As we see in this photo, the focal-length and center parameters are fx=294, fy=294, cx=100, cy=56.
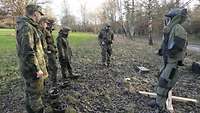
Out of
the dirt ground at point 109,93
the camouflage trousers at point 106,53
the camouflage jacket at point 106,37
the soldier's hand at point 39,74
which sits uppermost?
the camouflage jacket at point 106,37

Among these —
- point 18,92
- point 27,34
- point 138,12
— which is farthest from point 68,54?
point 138,12

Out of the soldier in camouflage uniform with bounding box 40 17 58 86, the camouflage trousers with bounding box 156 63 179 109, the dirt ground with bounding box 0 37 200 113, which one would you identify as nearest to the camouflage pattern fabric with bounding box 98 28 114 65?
the dirt ground with bounding box 0 37 200 113

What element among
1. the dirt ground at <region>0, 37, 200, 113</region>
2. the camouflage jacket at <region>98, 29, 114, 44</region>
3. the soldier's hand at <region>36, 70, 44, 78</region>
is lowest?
the dirt ground at <region>0, 37, 200, 113</region>

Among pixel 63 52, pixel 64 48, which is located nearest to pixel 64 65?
pixel 63 52

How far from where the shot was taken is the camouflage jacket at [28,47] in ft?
18.0

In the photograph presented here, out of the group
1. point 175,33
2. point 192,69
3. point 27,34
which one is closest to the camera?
point 27,34

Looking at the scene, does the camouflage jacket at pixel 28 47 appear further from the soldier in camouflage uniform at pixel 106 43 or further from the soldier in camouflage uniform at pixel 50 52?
the soldier in camouflage uniform at pixel 106 43

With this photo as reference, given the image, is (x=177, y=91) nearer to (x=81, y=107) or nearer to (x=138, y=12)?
(x=81, y=107)

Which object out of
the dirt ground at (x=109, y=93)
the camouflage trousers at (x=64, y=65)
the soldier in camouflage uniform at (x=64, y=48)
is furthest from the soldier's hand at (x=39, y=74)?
the camouflage trousers at (x=64, y=65)

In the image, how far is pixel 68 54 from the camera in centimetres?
988

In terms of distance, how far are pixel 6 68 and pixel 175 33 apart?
9290 mm

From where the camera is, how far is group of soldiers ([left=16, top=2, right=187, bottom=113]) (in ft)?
18.3

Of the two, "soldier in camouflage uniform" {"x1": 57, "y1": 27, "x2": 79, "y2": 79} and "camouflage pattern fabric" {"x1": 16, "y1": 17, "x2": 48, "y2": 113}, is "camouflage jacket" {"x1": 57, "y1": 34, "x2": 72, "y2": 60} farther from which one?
"camouflage pattern fabric" {"x1": 16, "y1": 17, "x2": 48, "y2": 113}

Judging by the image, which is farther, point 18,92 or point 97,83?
point 97,83
